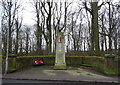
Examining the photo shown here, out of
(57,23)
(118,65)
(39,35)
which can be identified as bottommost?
(118,65)

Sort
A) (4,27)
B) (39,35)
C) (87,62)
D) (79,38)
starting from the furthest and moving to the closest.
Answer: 1. (79,38)
2. (39,35)
3. (4,27)
4. (87,62)

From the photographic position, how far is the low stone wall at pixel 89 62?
33.9ft

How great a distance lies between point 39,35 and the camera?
24.3 m

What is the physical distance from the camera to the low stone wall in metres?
10.3

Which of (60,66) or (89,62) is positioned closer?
(60,66)

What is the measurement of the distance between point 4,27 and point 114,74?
18.1 m

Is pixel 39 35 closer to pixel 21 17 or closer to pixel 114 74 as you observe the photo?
pixel 21 17

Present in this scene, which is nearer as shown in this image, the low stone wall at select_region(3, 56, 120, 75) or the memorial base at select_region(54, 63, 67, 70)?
the low stone wall at select_region(3, 56, 120, 75)

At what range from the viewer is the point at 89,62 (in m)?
15.3

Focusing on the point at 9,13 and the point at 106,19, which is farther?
the point at 106,19

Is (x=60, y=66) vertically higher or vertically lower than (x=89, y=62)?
lower

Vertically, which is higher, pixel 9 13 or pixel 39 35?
pixel 9 13

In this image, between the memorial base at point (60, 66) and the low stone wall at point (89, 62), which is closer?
the low stone wall at point (89, 62)

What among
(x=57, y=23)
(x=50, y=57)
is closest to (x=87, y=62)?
(x=50, y=57)
